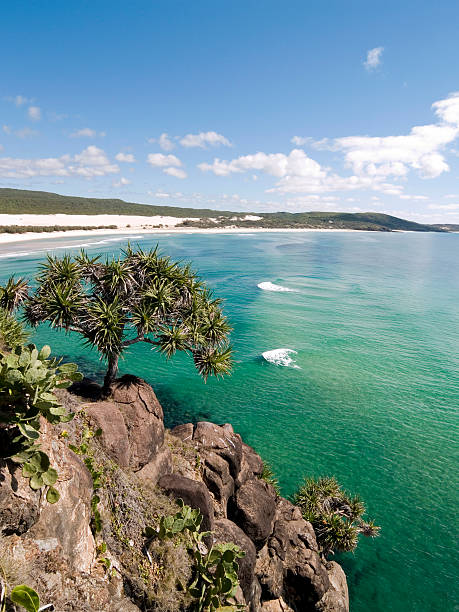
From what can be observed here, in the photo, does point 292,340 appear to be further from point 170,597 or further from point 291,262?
point 291,262

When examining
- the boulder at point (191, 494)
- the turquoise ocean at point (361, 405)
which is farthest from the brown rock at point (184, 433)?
the turquoise ocean at point (361, 405)

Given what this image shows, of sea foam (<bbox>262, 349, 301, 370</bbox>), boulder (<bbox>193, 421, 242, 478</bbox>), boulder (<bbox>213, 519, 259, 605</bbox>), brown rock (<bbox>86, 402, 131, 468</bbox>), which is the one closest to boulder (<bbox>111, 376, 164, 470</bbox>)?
brown rock (<bbox>86, 402, 131, 468</bbox>)

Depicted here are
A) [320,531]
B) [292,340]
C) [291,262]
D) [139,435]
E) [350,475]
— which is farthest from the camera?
[291,262]

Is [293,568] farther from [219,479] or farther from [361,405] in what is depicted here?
[361,405]

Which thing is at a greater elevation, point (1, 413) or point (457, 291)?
point (1, 413)

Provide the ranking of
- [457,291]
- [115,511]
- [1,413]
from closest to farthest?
[1,413] < [115,511] < [457,291]

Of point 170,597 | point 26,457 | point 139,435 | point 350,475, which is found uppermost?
point 26,457

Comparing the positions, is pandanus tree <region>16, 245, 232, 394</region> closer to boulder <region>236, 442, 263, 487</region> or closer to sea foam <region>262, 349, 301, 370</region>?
boulder <region>236, 442, 263, 487</region>

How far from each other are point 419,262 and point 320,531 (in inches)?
4460

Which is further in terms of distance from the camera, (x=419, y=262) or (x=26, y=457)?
(x=419, y=262)

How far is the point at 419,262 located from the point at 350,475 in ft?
354

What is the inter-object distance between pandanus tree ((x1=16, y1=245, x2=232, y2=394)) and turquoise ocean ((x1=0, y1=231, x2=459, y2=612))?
335 inches

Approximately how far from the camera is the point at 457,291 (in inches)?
2726

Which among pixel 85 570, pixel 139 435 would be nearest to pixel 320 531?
pixel 139 435
